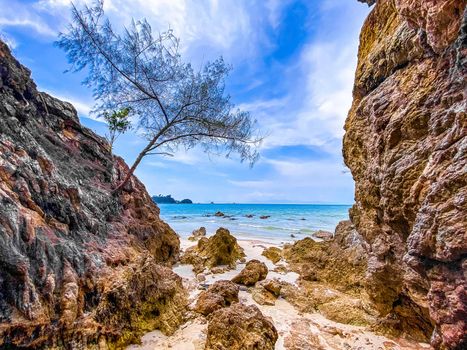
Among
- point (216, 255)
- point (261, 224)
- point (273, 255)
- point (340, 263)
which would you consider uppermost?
point (340, 263)

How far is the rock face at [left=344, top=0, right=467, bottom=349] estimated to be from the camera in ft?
7.59

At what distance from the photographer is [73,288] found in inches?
127

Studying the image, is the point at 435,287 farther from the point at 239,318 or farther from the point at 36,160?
the point at 36,160

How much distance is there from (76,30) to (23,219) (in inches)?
213

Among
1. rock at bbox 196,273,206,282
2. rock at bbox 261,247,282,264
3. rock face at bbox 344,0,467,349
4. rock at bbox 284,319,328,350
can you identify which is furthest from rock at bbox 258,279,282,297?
rock at bbox 261,247,282,264

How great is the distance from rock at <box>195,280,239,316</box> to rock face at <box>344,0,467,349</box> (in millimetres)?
2859

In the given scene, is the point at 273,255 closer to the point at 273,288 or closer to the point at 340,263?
the point at 340,263

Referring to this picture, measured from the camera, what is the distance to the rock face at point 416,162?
2312mm

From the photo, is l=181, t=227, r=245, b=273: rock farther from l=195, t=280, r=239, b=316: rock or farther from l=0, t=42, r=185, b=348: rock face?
l=195, t=280, r=239, b=316: rock

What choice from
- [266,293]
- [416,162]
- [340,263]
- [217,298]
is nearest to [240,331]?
[217,298]

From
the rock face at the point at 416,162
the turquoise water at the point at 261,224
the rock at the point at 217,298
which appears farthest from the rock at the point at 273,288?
the turquoise water at the point at 261,224

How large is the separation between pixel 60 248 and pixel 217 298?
10.1ft

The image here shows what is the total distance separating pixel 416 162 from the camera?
9.83ft

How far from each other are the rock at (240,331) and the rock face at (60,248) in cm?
122
